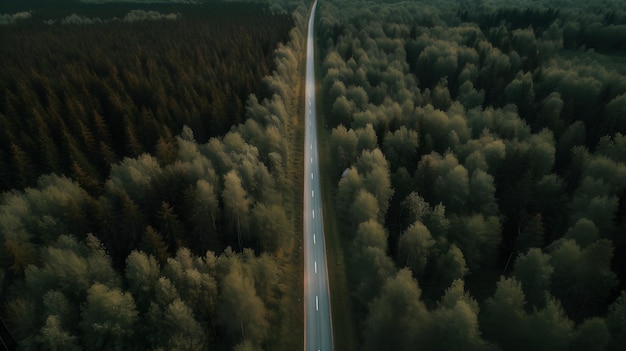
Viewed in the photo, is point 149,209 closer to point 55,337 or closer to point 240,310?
point 55,337

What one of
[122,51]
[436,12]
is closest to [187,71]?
[122,51]

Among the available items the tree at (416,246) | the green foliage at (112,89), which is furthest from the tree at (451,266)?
the green foliage at (112,89)

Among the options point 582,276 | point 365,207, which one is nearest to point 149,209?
point 365,207

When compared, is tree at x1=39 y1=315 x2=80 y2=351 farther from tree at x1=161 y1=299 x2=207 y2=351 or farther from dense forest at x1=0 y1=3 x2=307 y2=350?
tree at x1=161 y1=299 x2=207 y2=351

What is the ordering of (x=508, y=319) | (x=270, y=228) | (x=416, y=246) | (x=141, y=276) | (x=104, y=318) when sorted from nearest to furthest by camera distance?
1. (x=104, y=318)
2. (x=508, y=319)
3. (x=141, y=276)
4. (x=416, y=246)
5. (x=270, y=228)

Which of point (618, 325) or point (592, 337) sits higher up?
point (592, 337)

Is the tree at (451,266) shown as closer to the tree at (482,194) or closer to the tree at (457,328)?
the tree at (457,328)

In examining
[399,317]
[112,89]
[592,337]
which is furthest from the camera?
[112,89]
